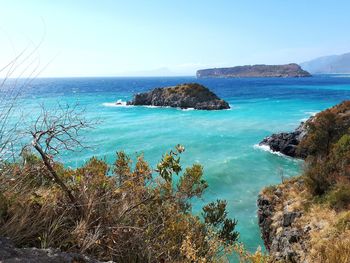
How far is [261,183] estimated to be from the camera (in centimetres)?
3478

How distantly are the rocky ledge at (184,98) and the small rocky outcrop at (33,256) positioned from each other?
89.4 meters

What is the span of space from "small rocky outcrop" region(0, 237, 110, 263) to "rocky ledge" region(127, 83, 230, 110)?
89.4 metres

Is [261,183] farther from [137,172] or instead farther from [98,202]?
[98,202]

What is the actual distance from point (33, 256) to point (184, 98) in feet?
316

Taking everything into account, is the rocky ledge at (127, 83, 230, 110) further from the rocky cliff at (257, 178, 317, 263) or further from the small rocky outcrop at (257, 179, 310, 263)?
the small rocky outcrop at (257, 179, 310, 263)

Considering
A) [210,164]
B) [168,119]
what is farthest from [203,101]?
[210,164]

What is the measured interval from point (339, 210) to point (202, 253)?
1675 cm

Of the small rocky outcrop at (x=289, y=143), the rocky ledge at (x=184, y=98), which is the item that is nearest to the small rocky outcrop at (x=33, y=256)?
the small rocky outcrop at (x=289, y=143)

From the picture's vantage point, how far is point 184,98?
3922 inches

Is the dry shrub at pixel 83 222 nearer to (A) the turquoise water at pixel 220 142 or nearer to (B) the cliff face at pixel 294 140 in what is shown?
(A) the turquoise water at pixel 220 142

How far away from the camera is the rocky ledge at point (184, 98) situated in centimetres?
9554

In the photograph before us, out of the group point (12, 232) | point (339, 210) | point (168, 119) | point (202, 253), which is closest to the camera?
point (12, 232)

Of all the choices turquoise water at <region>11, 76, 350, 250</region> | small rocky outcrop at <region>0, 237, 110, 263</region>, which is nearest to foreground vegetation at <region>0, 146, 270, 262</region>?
small rocky outcrop at <region>0, 237, 110, 263</region>

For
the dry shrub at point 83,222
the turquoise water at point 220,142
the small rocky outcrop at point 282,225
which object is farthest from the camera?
the turquoise water at point 220,142
